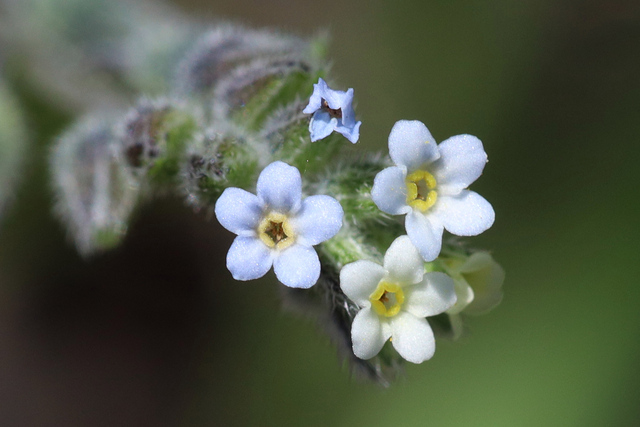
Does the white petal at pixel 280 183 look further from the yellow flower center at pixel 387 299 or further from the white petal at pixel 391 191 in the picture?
the yellow flower center at pixel 387 299

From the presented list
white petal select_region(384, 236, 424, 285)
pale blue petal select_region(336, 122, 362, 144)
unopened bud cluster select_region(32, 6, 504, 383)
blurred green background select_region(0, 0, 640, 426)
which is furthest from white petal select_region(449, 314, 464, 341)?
blurred green background select_region(0, 0, 640, 426)

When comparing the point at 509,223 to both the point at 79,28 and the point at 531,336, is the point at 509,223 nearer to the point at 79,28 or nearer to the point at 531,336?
the point at 531,336

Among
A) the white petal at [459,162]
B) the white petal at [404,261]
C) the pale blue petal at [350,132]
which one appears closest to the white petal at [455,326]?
the white petal at [404,261]

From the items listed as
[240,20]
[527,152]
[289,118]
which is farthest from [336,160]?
[240,20]

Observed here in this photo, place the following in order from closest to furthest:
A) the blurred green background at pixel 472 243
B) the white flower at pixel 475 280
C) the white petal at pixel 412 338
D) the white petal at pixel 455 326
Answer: the white petal at pixel 412 338 < the white flower at pixel 475 280 < the white petal at pixel 455 326 < the blurred green background at pixel 472 243

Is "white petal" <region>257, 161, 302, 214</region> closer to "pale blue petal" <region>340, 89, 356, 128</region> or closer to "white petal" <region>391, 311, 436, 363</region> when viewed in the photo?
"pale blue petal" <region>340, 89, 356, 128</region>
